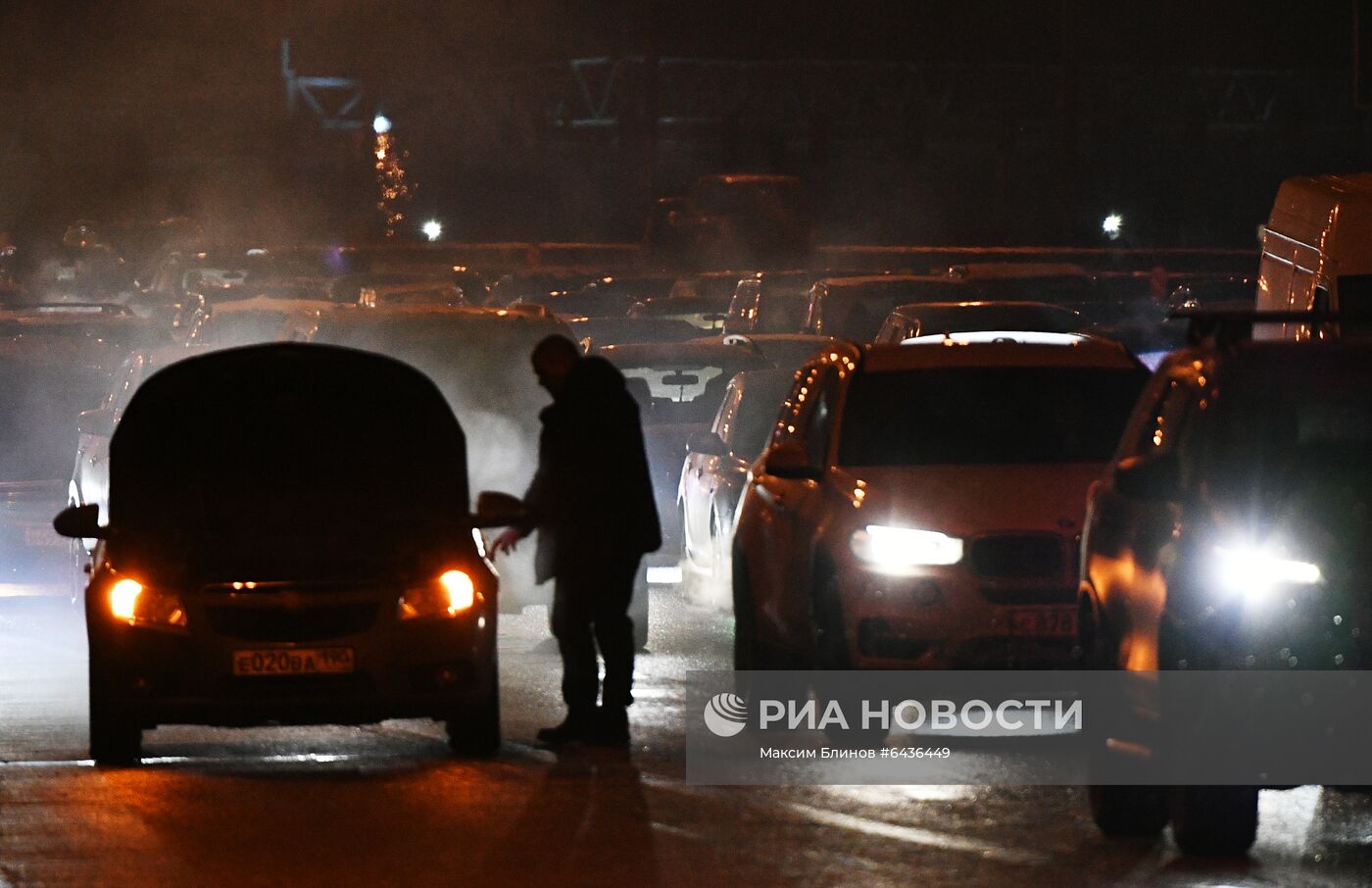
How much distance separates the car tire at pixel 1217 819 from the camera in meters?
8.19

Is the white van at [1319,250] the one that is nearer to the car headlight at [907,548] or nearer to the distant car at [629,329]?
the car headlight at [907,548]

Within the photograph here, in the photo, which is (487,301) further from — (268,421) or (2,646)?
(268,421)

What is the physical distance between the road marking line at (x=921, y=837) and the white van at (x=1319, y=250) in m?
7.36

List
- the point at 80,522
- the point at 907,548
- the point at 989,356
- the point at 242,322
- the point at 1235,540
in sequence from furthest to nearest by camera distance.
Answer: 1. the point at 242,322
2. the point at 989,356
3. the point at 907,548
4. the point at 80,522
5. the point at 1235,540

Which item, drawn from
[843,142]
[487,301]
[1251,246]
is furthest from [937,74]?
[487,301]

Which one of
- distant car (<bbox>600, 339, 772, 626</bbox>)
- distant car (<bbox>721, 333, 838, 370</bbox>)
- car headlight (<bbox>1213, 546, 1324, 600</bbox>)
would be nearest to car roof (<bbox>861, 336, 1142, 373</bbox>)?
car headlight (<bbox>1213, 546, 1324, 600</bbox>)

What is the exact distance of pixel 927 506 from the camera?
1109cm

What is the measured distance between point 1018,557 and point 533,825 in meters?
2.85

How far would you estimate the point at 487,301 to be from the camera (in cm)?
4394

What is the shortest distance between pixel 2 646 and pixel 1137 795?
8852 millimetres

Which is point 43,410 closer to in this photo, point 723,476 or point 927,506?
point 723,476

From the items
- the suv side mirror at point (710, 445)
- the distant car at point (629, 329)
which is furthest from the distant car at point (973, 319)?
the distant car at point (629, 329)

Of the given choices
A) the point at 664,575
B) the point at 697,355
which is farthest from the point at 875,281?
the point at 697,355

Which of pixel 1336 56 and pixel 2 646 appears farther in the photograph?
pixel 1336 56
